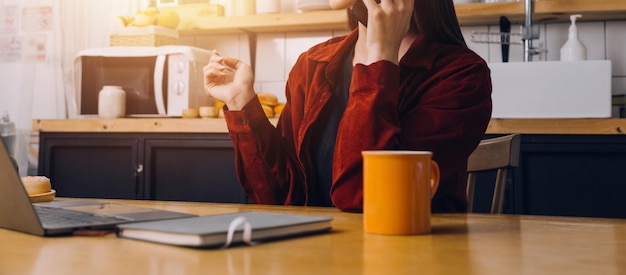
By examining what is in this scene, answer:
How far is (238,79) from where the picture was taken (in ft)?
4.65

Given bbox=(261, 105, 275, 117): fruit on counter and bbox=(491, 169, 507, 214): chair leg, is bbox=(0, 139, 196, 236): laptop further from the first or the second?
bbox=(261, 105, 275, 117): fruit on counter

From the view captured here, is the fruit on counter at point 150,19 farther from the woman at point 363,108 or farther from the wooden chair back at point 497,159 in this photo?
the wooden chair back at point 497,159

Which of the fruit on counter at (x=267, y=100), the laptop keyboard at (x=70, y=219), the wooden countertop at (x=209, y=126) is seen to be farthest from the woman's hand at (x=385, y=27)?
the fruit on counter at (x=267, y=100)

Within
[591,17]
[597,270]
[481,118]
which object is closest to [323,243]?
[597,270]

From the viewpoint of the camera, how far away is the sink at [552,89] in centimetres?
265

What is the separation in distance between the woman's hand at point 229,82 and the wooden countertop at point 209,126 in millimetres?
1347

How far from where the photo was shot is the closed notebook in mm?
677

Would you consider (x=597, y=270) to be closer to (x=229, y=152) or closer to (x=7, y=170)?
(x=7, y=170)

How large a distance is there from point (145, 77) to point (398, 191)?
252cm

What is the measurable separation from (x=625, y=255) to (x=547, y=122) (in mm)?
1921

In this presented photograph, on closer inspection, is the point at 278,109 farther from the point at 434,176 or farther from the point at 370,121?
the point at 434,176

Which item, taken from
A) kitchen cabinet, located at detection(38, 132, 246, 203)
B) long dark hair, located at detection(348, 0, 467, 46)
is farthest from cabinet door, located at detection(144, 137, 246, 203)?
long dark hair, located at detection(348, 0, 467, 46)

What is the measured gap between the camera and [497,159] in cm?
135

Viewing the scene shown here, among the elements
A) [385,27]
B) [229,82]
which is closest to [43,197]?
[229,82]
